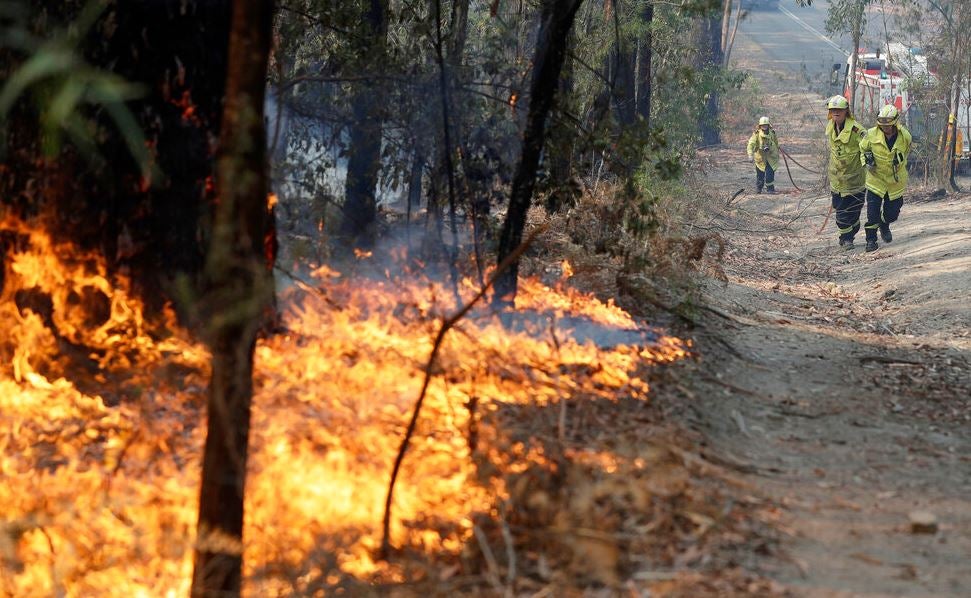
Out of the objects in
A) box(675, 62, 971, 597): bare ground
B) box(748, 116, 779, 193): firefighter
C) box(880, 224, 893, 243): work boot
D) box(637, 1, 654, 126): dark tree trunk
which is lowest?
box(675, 62, 971, 597): bare ground

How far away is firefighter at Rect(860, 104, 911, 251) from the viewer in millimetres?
14781

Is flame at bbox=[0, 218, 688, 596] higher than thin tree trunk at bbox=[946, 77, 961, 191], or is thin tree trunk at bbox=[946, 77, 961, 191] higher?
thin tree trunk at bbox=[946, 77, 961, 191]

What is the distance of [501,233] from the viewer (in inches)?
306

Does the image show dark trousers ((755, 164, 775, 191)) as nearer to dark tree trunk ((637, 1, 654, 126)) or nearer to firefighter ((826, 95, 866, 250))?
dark tree trunk ((637, 1, 654, 126))

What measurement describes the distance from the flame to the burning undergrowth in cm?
1

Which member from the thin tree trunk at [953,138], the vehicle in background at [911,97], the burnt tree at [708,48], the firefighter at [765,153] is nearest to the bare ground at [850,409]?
the thin tree trunk at [953,138]

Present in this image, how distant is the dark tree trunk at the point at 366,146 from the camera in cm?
865

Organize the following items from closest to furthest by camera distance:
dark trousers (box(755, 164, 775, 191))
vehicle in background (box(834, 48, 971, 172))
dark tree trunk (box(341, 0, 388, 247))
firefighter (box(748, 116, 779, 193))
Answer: dark tree trunk (box(341, 0, 388, 247)), vehicle in background (box(834, 48, 971, 172)), firefighter (box(748, 116, 779, 193)), dark trousers (box(755, 164, 775, 191))

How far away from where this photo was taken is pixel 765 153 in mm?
22641

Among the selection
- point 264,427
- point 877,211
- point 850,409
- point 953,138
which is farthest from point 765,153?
point 264,427

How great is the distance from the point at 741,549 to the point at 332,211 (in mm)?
6275

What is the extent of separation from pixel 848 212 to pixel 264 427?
41.3ft

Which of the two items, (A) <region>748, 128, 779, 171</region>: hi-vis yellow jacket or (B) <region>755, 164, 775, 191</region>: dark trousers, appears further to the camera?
(B) <region>755, 164, 775, 191</region>: dark trousers

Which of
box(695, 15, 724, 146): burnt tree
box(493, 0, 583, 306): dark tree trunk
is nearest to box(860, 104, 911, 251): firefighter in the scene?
Result: box(493, 0, 583, 306): dark tree trunk
